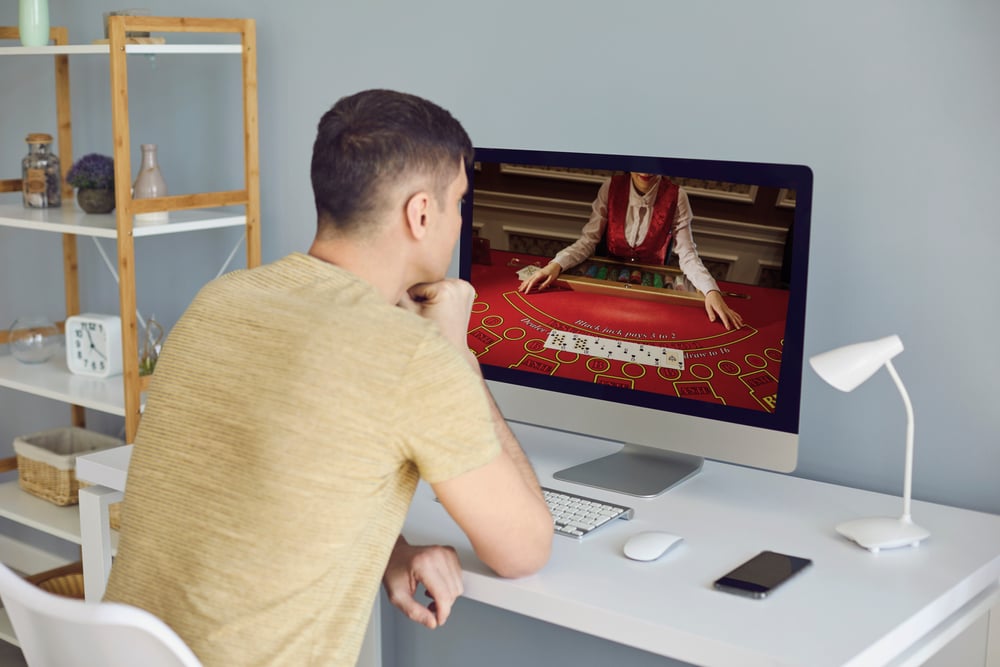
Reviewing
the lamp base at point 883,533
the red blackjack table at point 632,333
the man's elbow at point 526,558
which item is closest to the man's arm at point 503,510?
the man's elbow at point 526,558

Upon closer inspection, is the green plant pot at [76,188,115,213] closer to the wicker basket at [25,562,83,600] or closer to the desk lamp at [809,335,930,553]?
the wicker basket at [25,562,83,600]

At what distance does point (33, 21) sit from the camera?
2625mm

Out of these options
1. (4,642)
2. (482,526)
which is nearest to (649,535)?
(482,526)

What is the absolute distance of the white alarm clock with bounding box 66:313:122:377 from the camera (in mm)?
2781

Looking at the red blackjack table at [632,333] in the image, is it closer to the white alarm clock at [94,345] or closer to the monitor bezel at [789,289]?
the monitor bezel at [789,289]

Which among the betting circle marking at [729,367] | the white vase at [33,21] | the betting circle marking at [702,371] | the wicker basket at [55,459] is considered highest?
the white vase at [33,21]

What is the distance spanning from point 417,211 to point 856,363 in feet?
2.07

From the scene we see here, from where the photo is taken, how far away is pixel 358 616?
126cm

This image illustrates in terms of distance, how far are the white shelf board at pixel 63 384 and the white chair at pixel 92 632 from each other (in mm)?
1457

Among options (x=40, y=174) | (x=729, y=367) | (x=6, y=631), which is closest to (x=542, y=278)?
(x=729, y=367)

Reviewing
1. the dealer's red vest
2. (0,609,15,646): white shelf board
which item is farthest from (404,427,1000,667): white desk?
(0,609,15,646): white shelf board

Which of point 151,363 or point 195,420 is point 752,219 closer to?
point 195,420

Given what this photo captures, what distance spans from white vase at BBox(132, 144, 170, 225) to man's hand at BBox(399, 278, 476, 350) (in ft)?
3.96

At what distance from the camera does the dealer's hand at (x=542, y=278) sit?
6.14ft
